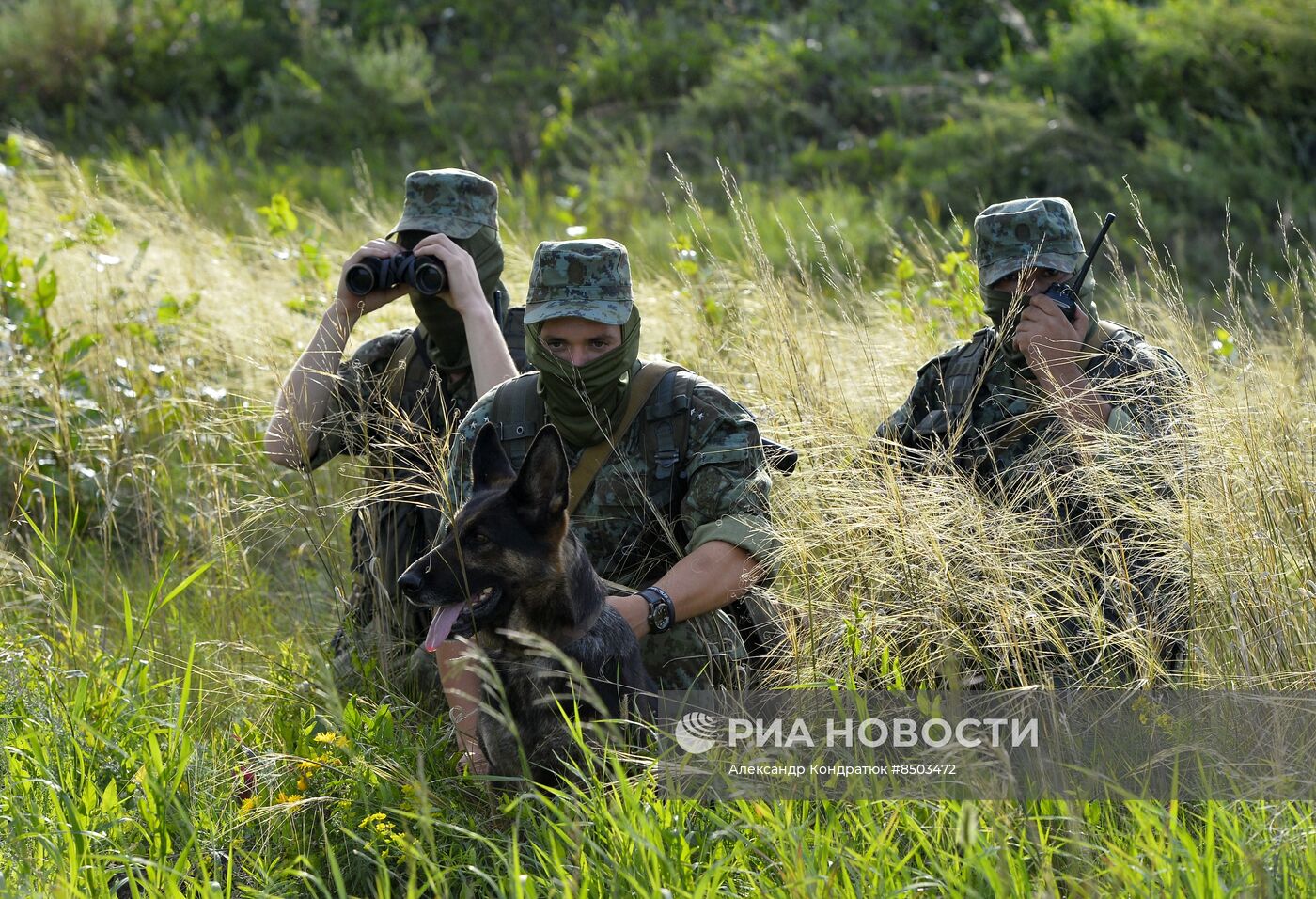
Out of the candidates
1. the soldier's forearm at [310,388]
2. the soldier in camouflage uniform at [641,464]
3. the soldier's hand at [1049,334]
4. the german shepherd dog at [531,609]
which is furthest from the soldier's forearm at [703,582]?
the soldier's forearm at [310,388]

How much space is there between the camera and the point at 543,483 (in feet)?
10.0

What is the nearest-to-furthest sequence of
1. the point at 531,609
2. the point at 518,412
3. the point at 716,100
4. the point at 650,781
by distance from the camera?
the point at 650,781, the point at 531,609, the point at 518,412, the point at 716,100

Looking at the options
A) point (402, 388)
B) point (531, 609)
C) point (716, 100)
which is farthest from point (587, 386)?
point (716, 100)

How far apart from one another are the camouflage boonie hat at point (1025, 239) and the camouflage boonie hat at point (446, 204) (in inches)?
67.0

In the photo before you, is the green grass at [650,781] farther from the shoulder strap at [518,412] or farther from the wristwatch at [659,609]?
the shoulder strap at [518,412]

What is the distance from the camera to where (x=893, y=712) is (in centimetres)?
309

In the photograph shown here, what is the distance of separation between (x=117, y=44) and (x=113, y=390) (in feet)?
40.2

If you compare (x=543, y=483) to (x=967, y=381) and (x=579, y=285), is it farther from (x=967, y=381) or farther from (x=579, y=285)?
(x=967, y=381)

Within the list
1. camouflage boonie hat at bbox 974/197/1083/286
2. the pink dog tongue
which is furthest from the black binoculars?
camouflage boonie hat at bbox 974/197/1083/286

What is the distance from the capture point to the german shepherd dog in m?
3.06

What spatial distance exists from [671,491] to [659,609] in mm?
499

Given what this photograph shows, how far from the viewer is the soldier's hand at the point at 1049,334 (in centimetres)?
407

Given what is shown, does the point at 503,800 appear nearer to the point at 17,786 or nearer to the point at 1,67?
the point at 17,786

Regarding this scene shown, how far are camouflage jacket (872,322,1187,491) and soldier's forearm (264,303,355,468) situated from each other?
1.78 m
